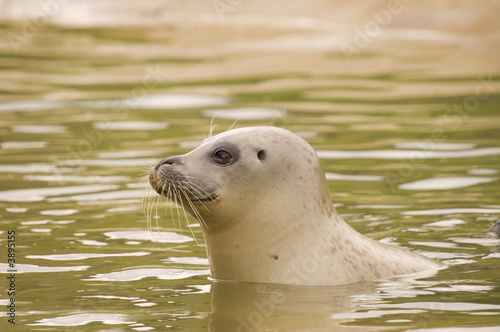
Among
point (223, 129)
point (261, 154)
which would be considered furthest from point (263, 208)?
point (223, 129)

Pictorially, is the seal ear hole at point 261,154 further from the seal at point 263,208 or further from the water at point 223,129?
the water at point 223,129

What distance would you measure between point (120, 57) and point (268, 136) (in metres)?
14.2

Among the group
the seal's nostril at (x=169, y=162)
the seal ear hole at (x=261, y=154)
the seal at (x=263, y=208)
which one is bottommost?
the seal at (x=263, y=208)

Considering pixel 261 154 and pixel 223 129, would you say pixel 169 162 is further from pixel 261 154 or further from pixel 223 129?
pixel 223 129

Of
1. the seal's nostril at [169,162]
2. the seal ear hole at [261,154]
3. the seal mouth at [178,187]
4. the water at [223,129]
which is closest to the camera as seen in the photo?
the water at [223,129]

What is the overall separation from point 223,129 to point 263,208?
5.90 metres

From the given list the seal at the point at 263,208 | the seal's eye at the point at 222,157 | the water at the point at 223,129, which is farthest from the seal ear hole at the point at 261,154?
the water at the point at 223,129

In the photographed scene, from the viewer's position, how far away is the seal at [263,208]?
6.27 metres

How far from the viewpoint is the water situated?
19.6ft

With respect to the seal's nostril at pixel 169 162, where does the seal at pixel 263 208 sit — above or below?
below

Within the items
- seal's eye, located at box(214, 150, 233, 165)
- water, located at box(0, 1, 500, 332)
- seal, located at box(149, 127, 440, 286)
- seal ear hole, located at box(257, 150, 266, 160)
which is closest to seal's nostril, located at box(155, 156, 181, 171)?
seal, located at box(149, 127, 440, 286)

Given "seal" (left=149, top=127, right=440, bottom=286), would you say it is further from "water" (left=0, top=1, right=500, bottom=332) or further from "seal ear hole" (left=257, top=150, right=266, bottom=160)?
"water" (left=0, top=1, right=500, bottom=332)

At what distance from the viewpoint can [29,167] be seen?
35.1 feet

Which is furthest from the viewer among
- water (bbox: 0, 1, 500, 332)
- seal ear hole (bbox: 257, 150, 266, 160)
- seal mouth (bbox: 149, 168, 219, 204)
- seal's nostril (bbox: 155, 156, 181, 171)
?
seal ear hole (bbox: 257, 150, 266, 160)
